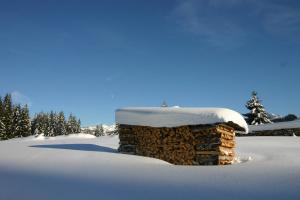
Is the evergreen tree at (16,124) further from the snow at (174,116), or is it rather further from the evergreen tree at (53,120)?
the snow at (174,116)

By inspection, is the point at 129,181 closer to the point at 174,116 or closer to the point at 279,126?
the point at 174,116

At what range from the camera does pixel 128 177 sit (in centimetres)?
934

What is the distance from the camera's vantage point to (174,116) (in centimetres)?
1480

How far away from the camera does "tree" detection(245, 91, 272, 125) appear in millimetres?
45594

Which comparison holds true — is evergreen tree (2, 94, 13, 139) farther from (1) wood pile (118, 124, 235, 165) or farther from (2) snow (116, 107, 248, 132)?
(1) wood pile (118, 124, 235, 165)

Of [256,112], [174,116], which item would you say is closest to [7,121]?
[256,112]

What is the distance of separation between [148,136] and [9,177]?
726cm

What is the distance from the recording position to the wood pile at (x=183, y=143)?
1406 cm

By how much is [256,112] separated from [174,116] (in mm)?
33172

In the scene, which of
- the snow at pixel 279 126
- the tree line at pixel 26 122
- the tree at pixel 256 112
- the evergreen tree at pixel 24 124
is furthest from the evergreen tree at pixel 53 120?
the snow at pixel 279 126

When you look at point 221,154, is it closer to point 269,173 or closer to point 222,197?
point 269,173

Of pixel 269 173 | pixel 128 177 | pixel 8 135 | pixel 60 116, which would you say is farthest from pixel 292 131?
pixel 60 116

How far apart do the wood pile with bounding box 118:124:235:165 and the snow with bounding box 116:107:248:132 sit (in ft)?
0.81

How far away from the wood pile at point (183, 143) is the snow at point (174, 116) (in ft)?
0.81
